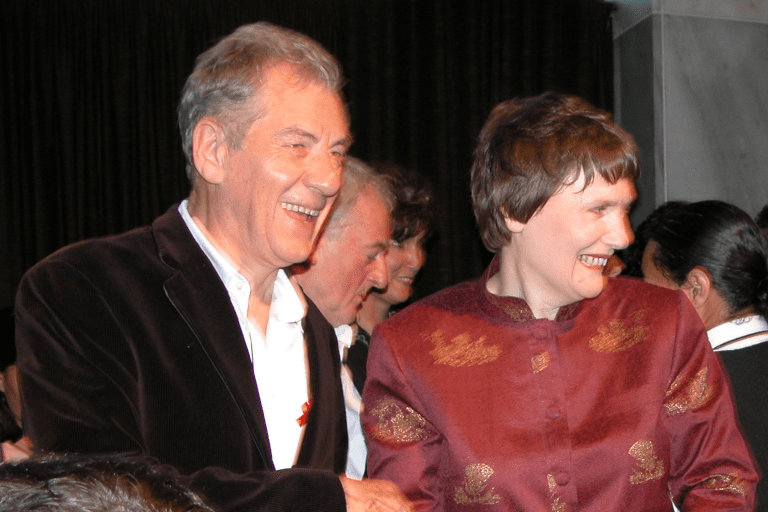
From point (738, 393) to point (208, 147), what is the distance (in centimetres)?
158

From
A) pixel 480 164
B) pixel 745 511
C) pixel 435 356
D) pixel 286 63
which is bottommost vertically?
pixel 745 511

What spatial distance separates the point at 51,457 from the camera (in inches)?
24.2

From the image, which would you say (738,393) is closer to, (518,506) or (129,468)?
(518,506)

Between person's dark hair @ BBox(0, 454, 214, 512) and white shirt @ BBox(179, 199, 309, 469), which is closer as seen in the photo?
person's dark hair @ BBox(0, 454, 214, 512)

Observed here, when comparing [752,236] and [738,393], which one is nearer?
[738,393]

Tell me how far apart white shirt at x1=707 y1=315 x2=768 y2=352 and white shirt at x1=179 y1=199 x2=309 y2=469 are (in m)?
1.30

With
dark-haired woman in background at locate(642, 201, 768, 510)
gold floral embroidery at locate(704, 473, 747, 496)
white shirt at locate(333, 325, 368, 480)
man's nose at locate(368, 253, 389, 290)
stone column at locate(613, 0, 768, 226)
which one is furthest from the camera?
stone column at locate(613, 0, 768, 226)

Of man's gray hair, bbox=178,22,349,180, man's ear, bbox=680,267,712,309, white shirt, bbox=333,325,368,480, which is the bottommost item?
white shirt, bbox=333,325,368,480

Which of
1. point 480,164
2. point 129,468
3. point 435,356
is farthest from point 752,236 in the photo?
point 129,468

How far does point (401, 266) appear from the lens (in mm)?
3062

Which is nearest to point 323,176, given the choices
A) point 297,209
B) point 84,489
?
point 297,209

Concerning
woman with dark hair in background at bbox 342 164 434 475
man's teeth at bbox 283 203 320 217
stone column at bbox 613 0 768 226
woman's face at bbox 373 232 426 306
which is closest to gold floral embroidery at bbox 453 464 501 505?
man's teeth at bbox 283 203 320 217

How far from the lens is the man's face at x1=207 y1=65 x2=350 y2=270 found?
4.84 feet

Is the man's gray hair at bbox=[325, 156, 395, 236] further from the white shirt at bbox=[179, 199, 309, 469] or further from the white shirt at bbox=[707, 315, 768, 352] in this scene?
the white shirt at bbox=[707, 315, 768, 352]
